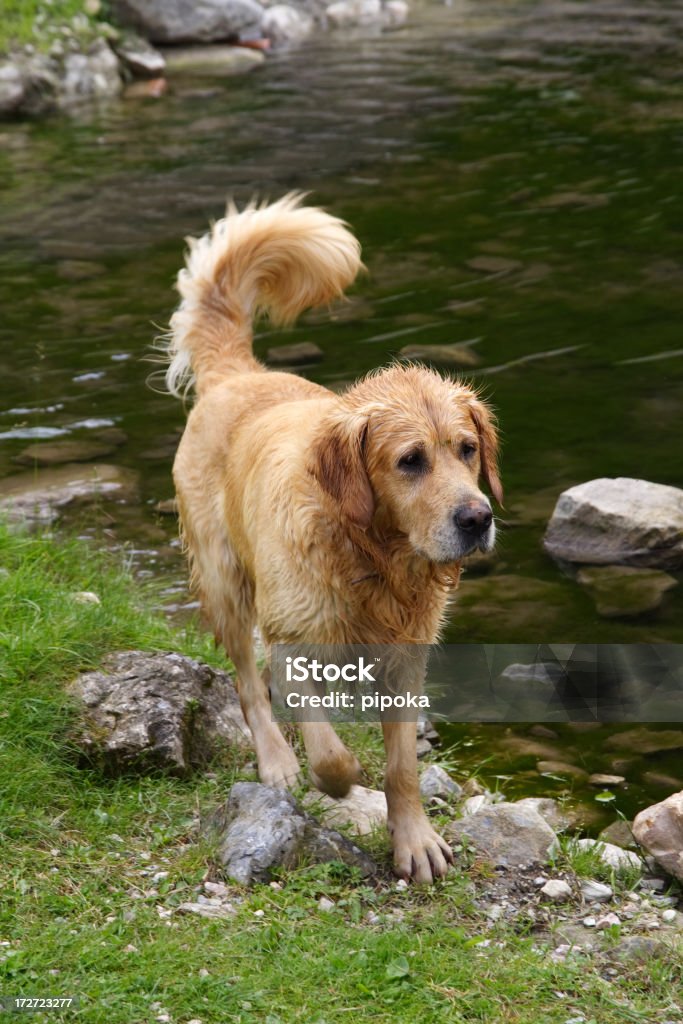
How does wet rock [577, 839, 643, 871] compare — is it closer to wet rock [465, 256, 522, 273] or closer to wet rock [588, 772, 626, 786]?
wet rock [588, 772, 626, 786]

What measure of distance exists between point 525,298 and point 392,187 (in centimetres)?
334

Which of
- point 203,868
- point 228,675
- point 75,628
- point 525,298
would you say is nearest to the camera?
point 203,868

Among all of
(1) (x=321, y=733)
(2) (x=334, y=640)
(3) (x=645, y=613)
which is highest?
(2) (x=334, y=640)

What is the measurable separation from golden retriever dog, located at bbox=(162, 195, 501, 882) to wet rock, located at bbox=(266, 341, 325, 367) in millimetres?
4132

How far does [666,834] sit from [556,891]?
1.64 ft

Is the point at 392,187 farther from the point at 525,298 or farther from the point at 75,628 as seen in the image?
the point at 75,628

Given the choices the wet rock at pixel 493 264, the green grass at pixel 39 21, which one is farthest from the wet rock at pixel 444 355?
the green grass at pixel 39 21

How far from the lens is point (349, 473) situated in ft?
14.4

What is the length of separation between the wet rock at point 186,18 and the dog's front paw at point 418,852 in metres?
18.3

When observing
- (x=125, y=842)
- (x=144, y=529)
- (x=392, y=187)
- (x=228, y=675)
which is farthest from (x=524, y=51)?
(x=125, y=842)

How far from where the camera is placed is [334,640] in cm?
461

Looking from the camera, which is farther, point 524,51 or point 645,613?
point 524,51

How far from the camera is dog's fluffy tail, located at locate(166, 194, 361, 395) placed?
6020 mm

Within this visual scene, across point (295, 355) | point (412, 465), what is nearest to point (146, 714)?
point (412, 465)
